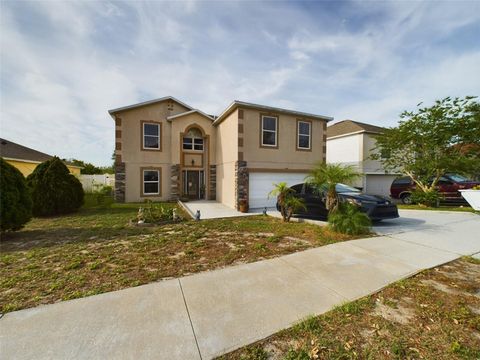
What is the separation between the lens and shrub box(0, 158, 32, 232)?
5852 mm

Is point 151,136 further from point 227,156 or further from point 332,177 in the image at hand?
point 332,177

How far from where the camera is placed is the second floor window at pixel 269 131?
11.0 meters

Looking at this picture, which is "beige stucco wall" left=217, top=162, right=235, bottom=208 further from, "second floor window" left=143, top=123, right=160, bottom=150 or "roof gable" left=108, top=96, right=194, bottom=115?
"roof gable" left=108, top=96, right=194, bottom=115

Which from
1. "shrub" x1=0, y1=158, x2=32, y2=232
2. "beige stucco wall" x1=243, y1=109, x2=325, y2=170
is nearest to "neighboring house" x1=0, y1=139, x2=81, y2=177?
"shrub" x1=0, y1=158, x2=32, y2=232

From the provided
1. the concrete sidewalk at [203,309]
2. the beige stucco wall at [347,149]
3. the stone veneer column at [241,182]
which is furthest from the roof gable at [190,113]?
the concrete sidewalk at [203,309]

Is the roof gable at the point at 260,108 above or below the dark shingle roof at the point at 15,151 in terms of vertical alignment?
above

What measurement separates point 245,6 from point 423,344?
8609 millimetres

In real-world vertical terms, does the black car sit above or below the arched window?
below

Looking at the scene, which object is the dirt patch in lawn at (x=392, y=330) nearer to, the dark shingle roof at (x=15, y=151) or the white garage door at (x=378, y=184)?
the white garage door at (x=378, y=184)

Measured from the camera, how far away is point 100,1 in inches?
225

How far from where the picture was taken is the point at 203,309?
2.65 m

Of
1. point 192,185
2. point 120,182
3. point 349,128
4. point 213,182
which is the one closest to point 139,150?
point 120,182

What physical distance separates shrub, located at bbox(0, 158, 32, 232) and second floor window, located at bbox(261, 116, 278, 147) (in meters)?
9.43

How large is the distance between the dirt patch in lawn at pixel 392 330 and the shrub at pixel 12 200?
7.56 meters
